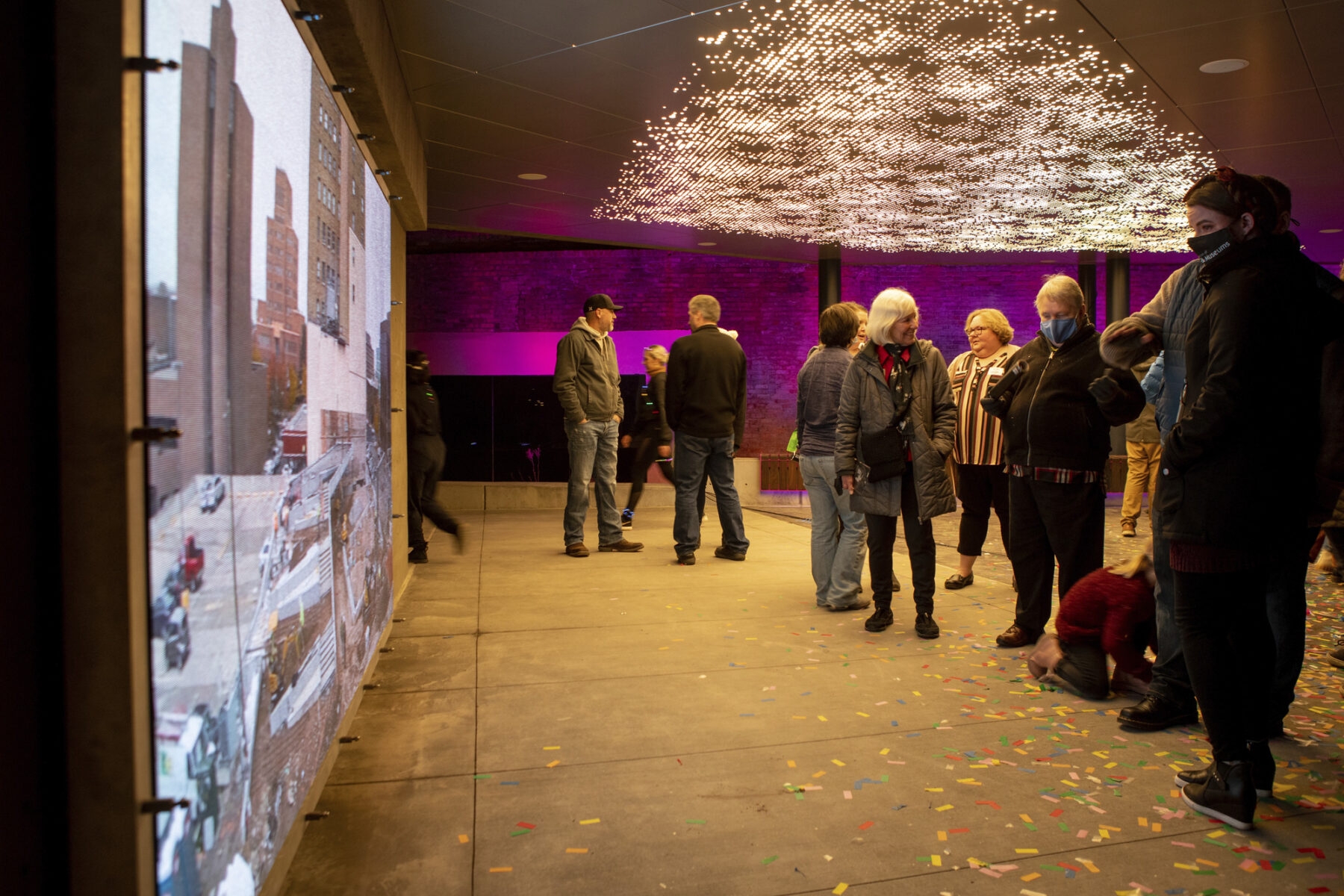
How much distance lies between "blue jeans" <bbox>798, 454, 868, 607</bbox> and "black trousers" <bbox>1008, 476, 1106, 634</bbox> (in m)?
0.82

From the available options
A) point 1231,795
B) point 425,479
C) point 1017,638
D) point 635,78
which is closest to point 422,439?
point 425,479

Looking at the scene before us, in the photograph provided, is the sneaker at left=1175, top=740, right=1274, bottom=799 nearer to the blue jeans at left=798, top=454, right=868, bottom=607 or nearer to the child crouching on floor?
the child crouching on floor

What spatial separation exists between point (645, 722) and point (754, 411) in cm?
947

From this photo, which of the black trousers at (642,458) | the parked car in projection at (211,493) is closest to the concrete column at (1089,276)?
the black trousers at (642,458)

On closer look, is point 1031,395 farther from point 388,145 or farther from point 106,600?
point 106,600

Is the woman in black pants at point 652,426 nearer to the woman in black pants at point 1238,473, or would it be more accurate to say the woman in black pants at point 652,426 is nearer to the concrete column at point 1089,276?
the woman in black pants at point 1238,473

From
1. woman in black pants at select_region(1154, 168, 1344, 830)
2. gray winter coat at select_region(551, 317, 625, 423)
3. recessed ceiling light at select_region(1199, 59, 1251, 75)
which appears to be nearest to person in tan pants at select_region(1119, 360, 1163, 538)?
recessed ceiling light at select_region(1199, 59, 1251, 75)

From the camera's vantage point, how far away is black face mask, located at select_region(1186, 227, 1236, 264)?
2283 mm

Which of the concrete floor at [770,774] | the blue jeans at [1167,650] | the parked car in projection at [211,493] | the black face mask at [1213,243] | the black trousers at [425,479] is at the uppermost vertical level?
the black face mask at [1213,243]

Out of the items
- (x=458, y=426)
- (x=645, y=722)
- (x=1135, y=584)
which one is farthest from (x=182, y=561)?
(x=458, y=426)

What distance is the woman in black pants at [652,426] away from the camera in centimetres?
689

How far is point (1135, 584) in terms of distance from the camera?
3.01 meters

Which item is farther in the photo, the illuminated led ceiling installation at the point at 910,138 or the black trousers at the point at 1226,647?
the illuminated led ceiling installation at the point at 910,138

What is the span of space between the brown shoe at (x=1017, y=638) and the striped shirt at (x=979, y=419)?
113 centimetres
